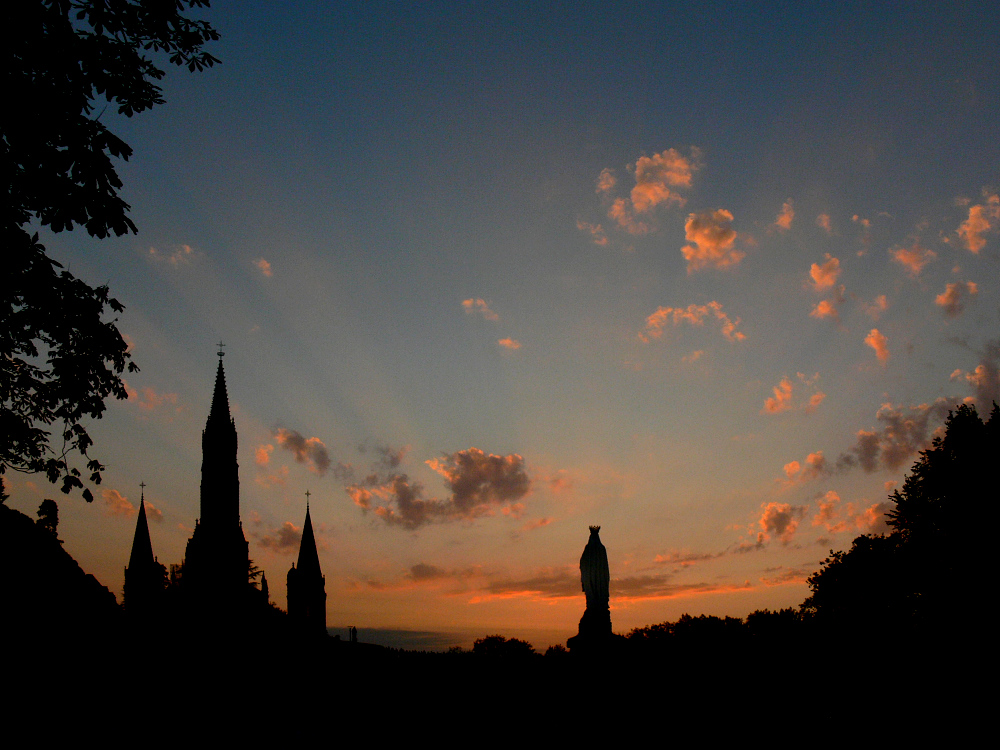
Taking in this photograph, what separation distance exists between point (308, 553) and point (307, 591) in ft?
12.1

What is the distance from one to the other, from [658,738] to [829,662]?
20986 mm

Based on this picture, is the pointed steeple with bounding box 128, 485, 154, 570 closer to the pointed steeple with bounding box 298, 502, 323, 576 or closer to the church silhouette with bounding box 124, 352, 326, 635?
the church silhouette with bounding box 124, 352, 326, 635

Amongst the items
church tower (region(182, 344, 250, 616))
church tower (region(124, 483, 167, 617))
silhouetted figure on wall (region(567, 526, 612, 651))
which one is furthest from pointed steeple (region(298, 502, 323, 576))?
silhouetted figure on wall (region(567, 526, 612, 651))

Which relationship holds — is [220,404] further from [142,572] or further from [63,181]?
[63,181]

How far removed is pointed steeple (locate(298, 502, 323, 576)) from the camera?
6569 centimetres

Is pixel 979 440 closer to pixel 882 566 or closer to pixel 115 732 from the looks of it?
pixel 882 566

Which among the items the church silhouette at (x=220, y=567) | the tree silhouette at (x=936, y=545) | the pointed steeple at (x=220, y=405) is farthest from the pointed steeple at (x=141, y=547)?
the tree silhouette at (x=936, y=545)

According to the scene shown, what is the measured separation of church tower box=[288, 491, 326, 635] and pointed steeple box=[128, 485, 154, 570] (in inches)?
575

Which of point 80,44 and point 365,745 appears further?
point 365,745

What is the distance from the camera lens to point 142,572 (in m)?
65.5

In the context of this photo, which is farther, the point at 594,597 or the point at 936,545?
the point at 936,545

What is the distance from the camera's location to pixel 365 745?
30.6m

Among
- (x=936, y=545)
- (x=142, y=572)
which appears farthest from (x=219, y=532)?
(x=936, y=545)

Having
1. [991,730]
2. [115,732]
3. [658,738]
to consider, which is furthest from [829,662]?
[115,732]
